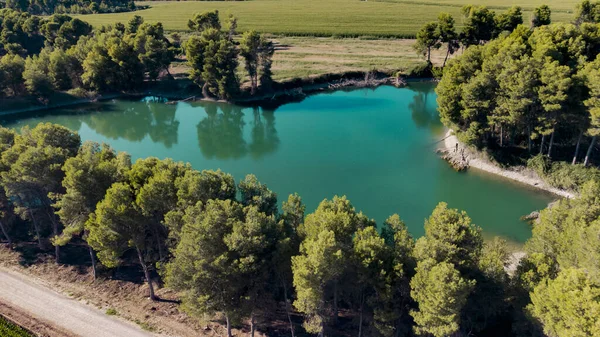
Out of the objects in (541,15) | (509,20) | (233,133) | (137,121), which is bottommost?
(233,133)

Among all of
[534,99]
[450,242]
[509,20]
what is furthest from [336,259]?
[509,20]

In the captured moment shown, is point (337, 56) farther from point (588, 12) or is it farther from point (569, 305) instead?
point (569, 305)

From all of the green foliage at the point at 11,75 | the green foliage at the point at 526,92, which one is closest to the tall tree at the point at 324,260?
the green foliage at the point at 526,92

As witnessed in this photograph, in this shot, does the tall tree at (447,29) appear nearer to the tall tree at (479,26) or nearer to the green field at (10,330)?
the tall tree at (479,26)

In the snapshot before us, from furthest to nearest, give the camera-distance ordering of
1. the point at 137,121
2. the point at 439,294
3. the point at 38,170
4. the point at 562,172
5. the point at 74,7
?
the point at 74,7 → the point at 137,121 → the point at 562,172 → the point at 38,170 → the point at 439,294

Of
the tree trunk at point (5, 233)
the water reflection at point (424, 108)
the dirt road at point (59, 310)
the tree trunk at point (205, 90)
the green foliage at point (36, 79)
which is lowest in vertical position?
the dirt road at point (59, 310)
